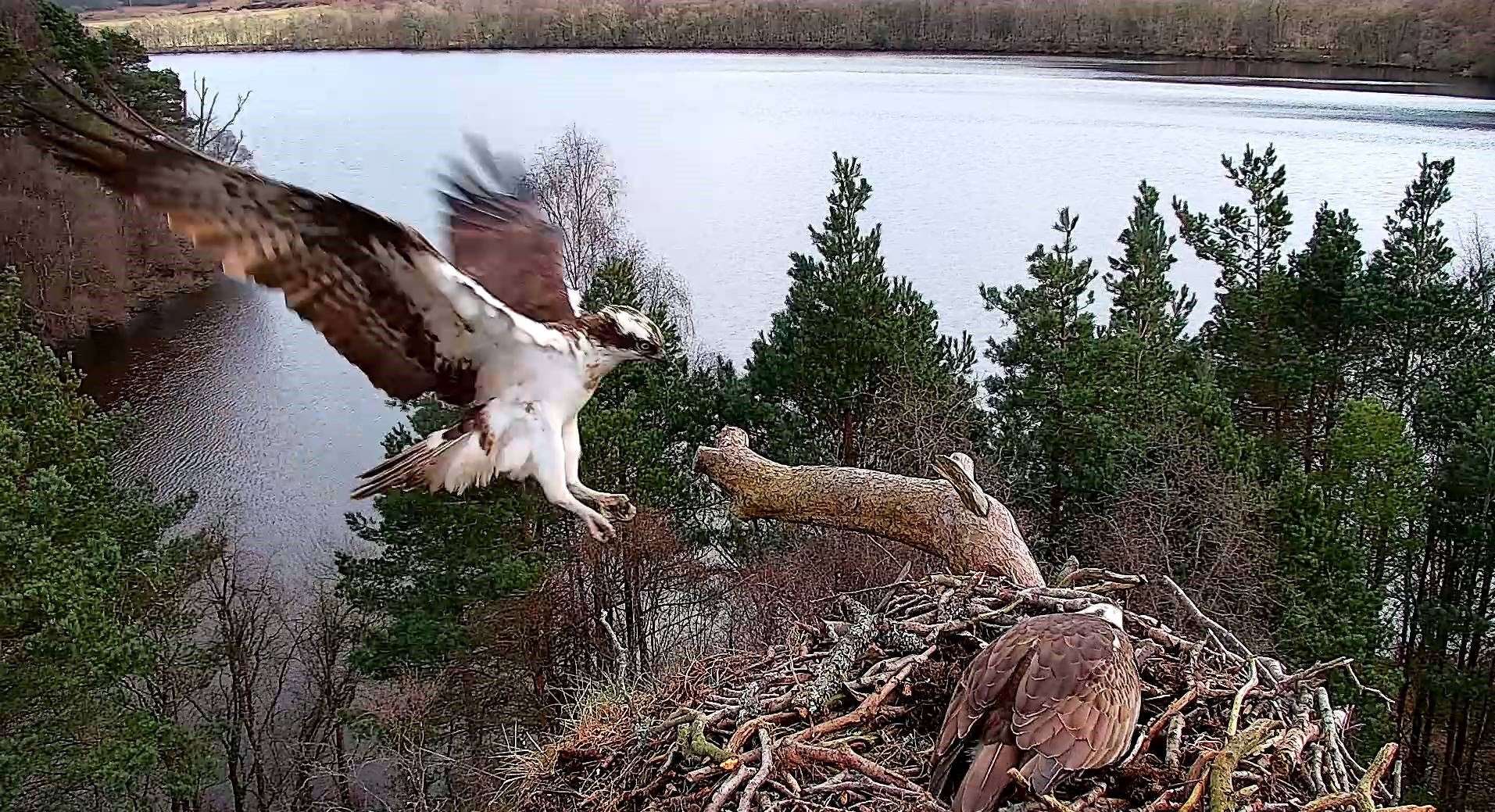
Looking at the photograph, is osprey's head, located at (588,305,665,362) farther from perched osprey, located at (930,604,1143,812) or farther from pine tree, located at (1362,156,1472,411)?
pine tree, located at (1362,156,1472,411)

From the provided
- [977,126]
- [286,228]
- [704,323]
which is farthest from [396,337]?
[977,126]

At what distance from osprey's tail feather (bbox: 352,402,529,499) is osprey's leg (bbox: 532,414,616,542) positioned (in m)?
0.07

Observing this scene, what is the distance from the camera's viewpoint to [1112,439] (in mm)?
14859

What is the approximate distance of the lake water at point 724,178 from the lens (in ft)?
67.9

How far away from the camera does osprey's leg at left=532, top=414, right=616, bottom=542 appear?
13.6ft

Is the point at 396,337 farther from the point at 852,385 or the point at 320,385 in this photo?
the point at 320,385

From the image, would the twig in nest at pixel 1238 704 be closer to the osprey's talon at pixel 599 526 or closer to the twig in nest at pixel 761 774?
the twig in nest at pixel 761 774

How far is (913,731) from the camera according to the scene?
13.4 ft

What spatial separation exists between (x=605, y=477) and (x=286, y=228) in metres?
11.7

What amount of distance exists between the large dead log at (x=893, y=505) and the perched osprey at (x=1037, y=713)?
53.6 inches

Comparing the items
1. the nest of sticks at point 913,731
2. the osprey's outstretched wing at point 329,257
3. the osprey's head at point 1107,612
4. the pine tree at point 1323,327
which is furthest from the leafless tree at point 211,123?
the pine tree at point 1323,327

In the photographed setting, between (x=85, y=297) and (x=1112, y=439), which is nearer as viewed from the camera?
(x=1112, y=439)

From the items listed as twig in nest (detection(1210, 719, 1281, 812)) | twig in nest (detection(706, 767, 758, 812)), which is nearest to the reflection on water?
twig in nest (detection(706, 767, 758, 812))

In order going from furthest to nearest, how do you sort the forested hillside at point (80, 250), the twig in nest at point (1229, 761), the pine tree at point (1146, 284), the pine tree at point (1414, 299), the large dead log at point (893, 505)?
1. the forested hillside at point (80, 250)
2. the pine tree at point (1146, 284)
3. the pine tree at point (1414, 299)
4. the large dead log at point (893, 505)
5. the twig in nest at point (1229, 761)
